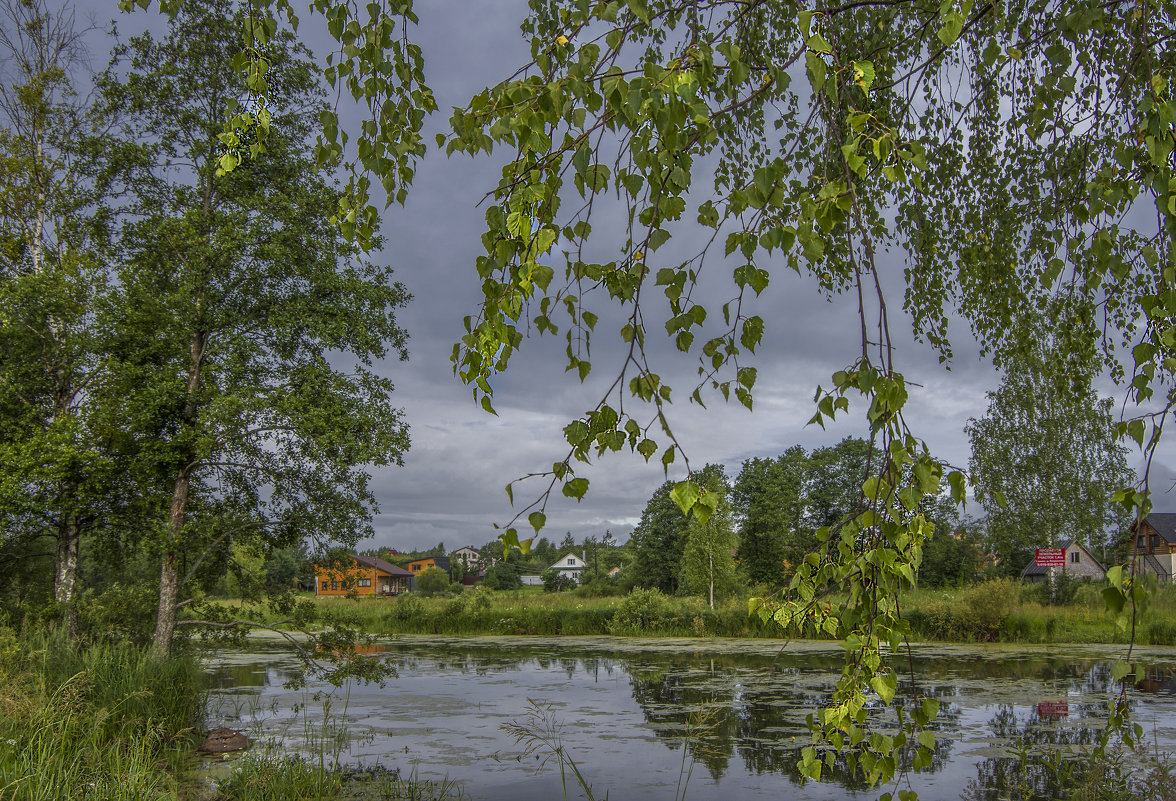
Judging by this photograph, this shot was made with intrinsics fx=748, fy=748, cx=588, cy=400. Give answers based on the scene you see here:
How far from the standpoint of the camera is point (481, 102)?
65.5 inches

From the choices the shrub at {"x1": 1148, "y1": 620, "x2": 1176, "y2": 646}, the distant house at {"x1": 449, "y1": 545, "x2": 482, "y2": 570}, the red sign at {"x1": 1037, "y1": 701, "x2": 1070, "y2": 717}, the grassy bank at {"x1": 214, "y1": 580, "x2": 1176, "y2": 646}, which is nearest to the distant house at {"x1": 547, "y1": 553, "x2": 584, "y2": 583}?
the distant house at {"x1": 449, "y1": 545, "x2": 482, "y2": 570}

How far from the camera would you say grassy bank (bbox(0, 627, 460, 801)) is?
3840 millimetres

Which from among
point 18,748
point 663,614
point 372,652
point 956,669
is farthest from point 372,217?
point 663,614

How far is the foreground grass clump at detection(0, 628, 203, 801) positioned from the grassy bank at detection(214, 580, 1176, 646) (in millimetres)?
7152

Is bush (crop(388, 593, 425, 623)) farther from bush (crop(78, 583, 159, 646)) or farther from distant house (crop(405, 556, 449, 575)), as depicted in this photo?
distant house (crop(405, 556, 449, 575))

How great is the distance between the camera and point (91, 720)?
18.2 ft

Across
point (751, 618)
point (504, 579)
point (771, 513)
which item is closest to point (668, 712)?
point (751, 618)

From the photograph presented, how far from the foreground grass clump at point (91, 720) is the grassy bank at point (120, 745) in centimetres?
1

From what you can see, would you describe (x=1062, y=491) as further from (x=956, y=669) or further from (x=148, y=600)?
(x=148, y=600)

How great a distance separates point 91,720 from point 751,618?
11.6 m

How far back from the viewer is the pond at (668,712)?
6305mm

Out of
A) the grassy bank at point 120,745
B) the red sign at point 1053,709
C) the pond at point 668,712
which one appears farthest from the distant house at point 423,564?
the red sign at point 1053,709

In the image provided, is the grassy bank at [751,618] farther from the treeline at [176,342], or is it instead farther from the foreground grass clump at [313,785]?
the foreground grass clump at [313,785]

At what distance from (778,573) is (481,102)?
26665mm
